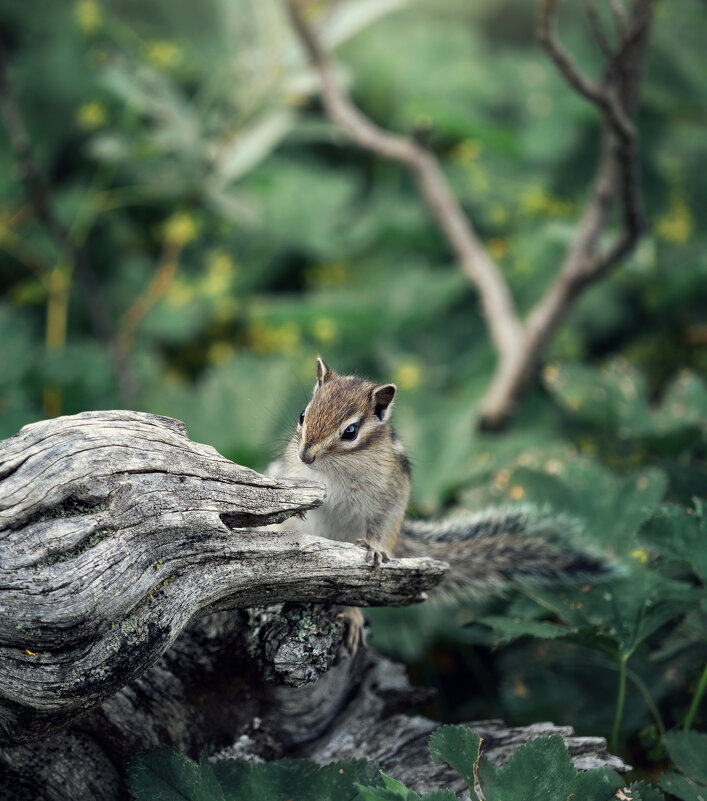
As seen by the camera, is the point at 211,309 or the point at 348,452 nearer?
the point at 348,452

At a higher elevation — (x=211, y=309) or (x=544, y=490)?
(x=211, y=309)

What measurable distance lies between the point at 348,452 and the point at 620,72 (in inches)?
65.0

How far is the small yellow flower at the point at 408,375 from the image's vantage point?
150 inches

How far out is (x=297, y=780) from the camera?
158cm

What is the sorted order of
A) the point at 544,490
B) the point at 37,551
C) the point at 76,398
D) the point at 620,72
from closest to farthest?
the point at 37,551
the point at 544,490
the point at 620,72
the point at 76,398

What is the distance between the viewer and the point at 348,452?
6.57 feet

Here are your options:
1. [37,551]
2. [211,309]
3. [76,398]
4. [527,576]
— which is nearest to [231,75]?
[211,309]

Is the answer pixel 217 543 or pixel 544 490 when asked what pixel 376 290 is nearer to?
pixel 544 490

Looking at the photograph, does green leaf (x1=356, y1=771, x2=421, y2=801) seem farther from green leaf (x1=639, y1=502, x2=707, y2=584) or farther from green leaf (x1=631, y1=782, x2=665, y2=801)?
green leaf (x1=639, y1=502, x2=707, y2=584)

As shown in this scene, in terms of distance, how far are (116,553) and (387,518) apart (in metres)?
0.77

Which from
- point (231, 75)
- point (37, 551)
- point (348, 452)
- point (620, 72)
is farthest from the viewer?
point (231, 75)

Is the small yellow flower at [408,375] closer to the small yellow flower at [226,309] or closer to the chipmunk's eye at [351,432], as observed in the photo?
the small yellow flower at [226,309]

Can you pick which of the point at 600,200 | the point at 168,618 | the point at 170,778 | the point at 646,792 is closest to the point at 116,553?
the point at 168,618

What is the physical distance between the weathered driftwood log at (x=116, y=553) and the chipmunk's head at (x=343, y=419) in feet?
0.94
